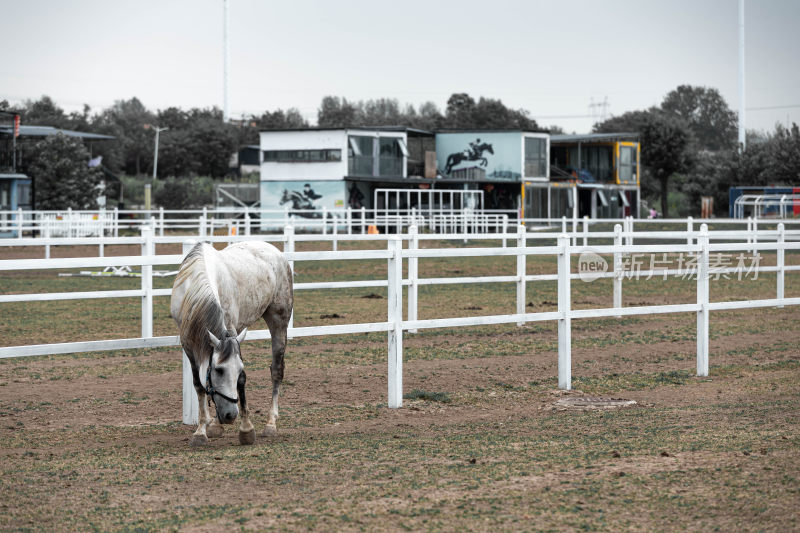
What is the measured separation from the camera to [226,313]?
7.07 meters

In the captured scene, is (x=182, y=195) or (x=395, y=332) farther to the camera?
(x=182, y=195)

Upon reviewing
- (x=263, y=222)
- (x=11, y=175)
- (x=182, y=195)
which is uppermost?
(x=182, y=195)

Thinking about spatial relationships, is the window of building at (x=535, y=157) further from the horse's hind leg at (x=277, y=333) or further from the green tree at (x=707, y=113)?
the green tree at (x=707, y=113)

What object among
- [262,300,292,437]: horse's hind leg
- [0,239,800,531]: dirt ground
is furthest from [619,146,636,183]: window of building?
[262,300,292,437]: horse's hind leg

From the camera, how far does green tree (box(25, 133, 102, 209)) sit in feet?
178

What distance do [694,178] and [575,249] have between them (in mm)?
63228

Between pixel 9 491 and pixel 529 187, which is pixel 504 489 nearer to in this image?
pixel 9 491

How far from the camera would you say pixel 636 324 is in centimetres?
1542

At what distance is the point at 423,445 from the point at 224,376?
4.99 ft

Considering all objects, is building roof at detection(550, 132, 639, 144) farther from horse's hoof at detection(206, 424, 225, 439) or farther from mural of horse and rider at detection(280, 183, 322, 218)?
horse's hoof at detection(206, 424, 225, 439)

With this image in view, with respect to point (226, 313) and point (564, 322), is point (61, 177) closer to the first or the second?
point (564, 322)

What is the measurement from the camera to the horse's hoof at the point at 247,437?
6.93 m

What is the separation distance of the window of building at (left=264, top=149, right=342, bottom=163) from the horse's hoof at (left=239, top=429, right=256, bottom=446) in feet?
154

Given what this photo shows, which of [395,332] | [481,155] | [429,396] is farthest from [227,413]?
[481,155]
